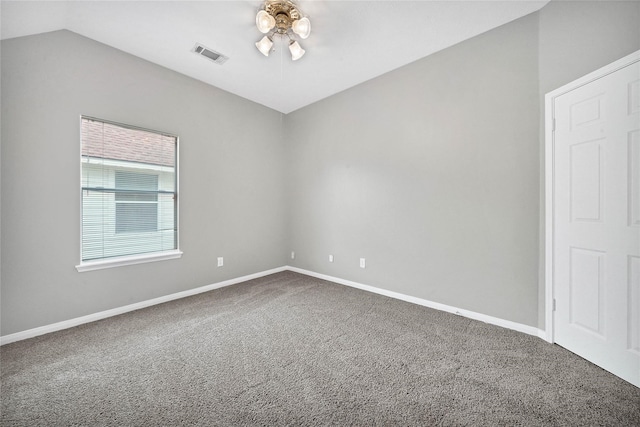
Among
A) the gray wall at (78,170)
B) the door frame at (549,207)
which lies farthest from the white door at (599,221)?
the gray wall at (78,170)

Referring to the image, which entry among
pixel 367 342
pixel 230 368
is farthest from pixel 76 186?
pixel 367 342

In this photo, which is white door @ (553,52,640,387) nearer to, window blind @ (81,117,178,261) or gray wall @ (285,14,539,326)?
gray wall @ (285,14,539,326)

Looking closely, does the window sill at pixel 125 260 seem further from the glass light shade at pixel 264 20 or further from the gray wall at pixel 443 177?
the glass light shade at pixel 264 20

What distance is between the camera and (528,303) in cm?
233

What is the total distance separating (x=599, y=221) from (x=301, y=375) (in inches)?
98.2

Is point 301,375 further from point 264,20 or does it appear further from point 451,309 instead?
point 264,20

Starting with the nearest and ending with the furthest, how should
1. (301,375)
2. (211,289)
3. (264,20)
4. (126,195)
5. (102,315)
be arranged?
(301,375), (264,20), (102,315), (126,195), (211,289)

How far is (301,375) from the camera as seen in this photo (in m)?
1.79

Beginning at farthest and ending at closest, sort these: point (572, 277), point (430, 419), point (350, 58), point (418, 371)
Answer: point (350, 58)
point (572, 277)
point (418, 371)
point (430, 419)

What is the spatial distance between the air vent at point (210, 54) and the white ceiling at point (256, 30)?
6cm

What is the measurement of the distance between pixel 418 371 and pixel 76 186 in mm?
3564

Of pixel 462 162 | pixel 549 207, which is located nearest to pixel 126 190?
pixel 462 162

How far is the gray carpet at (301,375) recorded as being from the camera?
1.44 metres

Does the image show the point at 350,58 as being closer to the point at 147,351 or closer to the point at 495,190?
the point at 495,190
